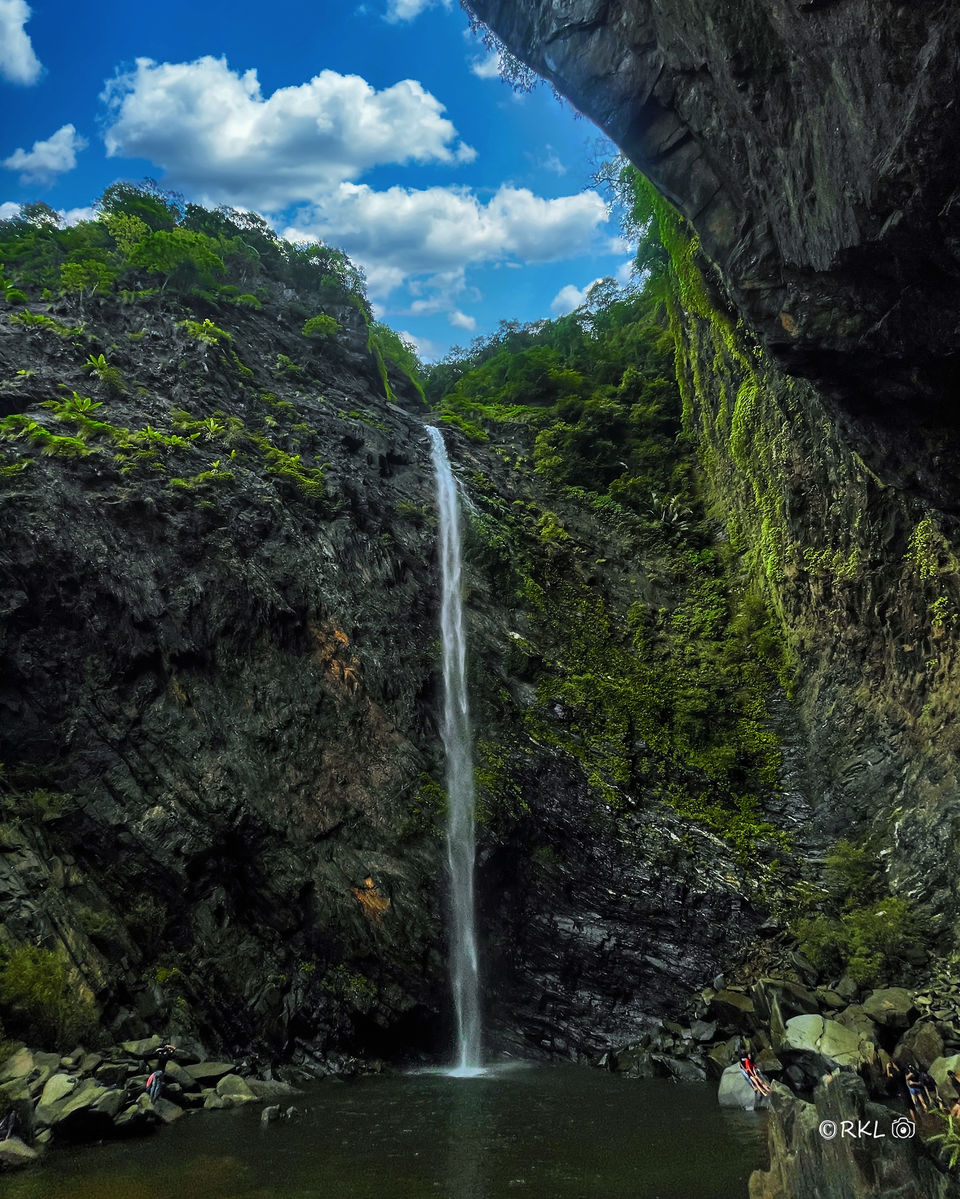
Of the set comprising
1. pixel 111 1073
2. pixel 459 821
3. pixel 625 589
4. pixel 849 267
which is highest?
pixel 849 267

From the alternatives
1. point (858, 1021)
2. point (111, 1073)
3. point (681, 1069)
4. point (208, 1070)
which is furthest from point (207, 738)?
point (858, 1021)

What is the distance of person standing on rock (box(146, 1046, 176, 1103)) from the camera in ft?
32.1

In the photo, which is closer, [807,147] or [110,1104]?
[807,147]

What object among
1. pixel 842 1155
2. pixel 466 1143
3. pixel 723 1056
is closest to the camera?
pixel 842 1155

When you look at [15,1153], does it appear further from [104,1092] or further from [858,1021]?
[858,1021]

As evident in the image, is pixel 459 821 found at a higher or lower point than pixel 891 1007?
higher

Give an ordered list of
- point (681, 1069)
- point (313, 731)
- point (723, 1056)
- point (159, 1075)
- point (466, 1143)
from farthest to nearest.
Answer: point (313, 731)
point (681, 1069)
point (723, 1056)
point (159, 1075)
point (466, 1143)

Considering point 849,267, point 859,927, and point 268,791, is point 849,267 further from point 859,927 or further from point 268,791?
point 268,791

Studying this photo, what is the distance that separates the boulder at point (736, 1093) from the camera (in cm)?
1004

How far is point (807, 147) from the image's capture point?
310 inches

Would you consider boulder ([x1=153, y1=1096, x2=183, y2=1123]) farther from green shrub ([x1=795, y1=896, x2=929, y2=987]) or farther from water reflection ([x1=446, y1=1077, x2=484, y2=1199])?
green shrub ([x1=795, y1=896, x2=929, y2=987])

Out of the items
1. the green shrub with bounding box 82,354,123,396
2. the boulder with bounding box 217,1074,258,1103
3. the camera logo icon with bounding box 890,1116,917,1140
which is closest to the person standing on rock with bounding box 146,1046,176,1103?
the boulder with bounding box 217,1074,258,1103

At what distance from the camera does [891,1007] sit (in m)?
10.9

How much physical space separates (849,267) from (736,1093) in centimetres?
1088
